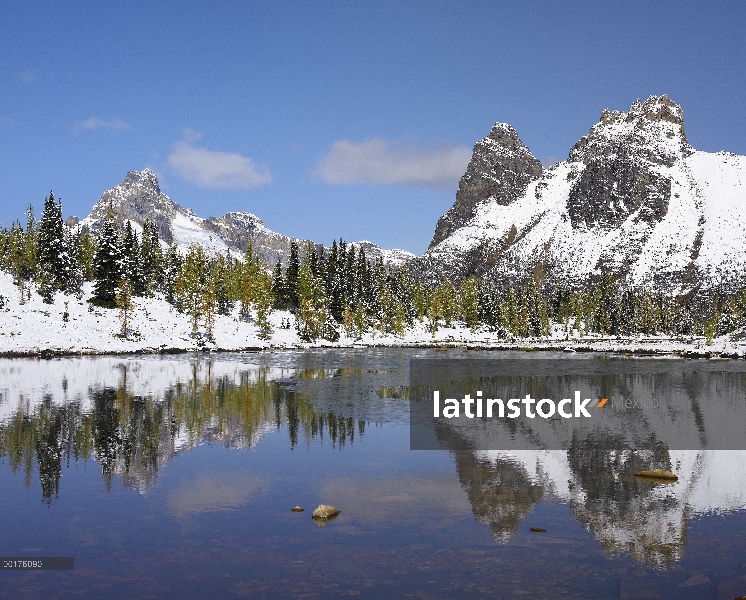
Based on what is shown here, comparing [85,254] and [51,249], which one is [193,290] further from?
[85,254]

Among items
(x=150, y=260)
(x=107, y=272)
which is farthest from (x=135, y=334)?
(x=150, y=260)

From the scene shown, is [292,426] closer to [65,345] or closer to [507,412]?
[507,412]

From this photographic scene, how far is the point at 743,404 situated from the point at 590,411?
1428cm

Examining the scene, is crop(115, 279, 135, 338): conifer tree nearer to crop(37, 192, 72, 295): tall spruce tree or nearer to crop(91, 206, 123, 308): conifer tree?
crop(91, 206, 123, 308): conifer tree

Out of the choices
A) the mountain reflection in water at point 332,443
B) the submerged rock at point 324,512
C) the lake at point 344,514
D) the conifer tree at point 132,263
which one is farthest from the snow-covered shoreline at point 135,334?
the submerged rock at point 324,512

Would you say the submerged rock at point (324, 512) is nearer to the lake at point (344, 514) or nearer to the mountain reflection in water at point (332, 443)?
the lake at point (344, 514)

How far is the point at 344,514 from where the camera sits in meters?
20.6

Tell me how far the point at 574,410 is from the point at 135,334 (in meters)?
92.9

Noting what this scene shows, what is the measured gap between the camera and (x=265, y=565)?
53.5 feet

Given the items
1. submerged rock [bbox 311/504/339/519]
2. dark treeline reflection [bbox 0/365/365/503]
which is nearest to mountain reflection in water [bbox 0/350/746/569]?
dark treeline reflection [bbox 0/365/365/503]

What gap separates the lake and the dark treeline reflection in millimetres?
189

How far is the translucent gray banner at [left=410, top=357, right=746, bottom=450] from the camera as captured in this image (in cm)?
3272

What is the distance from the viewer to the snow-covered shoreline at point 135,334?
10269 cm

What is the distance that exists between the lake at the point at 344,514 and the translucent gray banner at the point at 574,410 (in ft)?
7.09
